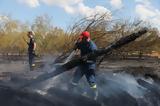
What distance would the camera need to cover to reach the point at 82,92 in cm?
922

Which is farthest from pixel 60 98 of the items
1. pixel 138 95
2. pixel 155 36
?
pixel 155 36

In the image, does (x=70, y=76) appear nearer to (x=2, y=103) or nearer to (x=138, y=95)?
(x=138, y=95)

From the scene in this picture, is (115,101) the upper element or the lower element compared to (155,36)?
lower

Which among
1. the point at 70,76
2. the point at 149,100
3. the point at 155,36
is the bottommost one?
the point at 149,100

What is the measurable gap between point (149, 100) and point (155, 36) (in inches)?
617

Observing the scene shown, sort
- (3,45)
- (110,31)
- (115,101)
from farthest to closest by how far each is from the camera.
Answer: (3,45)
(110,31)
(115,101)

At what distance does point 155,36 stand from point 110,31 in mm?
8984

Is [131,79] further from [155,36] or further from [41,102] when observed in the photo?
[155,36]

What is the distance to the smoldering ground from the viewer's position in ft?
25.2

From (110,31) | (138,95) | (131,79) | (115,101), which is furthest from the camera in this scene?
(110,31)

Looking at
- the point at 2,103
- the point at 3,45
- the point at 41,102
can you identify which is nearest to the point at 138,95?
the point at 41,102

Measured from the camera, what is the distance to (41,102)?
776 cm

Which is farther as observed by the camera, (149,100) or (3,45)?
(3,45)

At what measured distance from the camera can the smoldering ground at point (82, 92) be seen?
25.2ft
